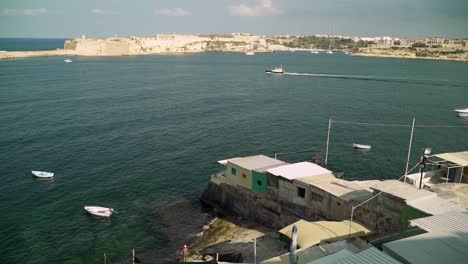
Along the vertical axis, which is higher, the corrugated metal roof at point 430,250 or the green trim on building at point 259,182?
the corrugated metal roof at point 430,250

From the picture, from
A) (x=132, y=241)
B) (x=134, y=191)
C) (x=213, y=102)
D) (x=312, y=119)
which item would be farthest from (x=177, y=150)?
(x=213, y=102)

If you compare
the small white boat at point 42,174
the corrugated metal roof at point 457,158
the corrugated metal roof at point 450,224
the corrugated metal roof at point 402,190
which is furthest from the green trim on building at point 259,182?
the small white boat at point 42,174

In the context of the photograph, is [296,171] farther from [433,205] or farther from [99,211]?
[99,211]

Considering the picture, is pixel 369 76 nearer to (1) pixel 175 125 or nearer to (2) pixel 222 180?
(1) pixel 175 125

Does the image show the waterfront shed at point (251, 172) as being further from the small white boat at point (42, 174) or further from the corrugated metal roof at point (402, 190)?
the small white boat at point (42, 174)

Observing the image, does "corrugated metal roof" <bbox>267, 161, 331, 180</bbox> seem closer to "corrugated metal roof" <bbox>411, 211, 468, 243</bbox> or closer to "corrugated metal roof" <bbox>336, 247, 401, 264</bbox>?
"corrugated metal roof" <bbox>411, 211, 468, 243</bbox>

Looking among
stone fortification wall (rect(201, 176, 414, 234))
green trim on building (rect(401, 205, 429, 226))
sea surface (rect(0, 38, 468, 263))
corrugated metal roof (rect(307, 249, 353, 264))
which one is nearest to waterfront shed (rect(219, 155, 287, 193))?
stone fortification wall (rect(201, 176, 414, 234))
